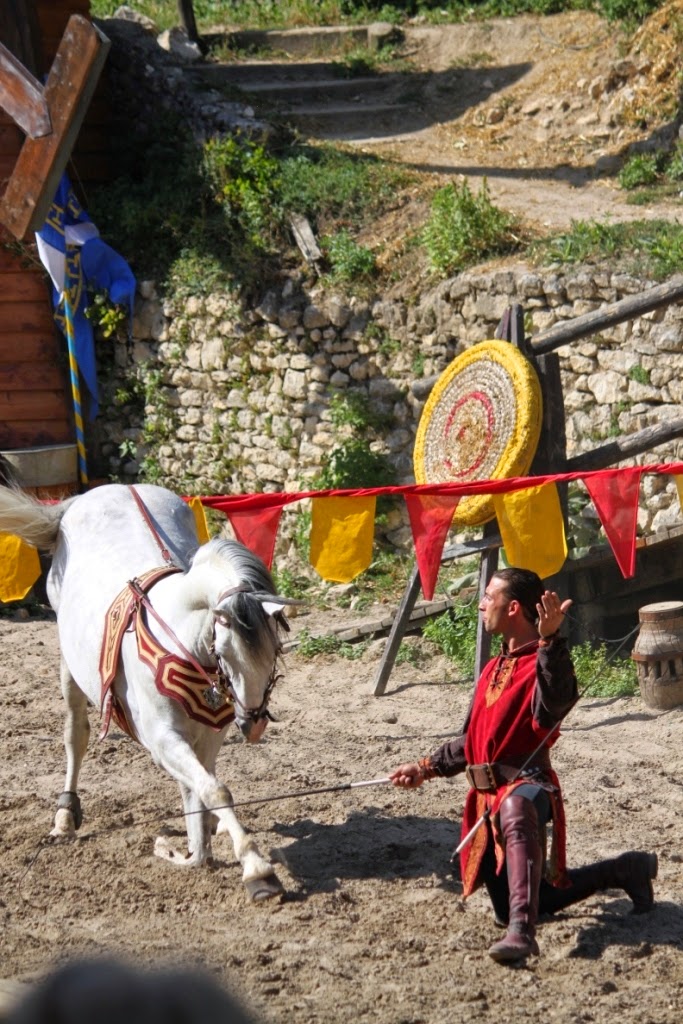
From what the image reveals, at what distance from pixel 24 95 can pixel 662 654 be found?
6304mm

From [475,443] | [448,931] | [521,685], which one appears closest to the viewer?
[521,685]

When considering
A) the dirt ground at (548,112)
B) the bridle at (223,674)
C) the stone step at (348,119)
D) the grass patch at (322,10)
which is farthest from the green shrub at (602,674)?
the grass patch at (322,10)

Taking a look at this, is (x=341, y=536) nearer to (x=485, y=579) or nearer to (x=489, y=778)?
(x=485, y=579)

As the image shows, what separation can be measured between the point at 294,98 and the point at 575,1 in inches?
155

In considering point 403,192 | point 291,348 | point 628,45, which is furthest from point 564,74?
point 291,348

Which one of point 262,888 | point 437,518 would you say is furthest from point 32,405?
point 262,888

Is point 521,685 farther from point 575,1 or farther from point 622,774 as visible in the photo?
point 575,1

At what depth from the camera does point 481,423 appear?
7.41 m

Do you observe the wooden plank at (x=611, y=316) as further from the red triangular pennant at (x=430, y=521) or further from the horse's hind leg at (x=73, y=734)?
the horse's hind leg at (x=73, y=734)

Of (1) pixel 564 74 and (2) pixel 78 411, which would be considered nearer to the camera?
(2) pixel 78 411

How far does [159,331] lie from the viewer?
12.2 m

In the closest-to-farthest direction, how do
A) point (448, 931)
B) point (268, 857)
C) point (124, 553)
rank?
point (448, 931), point (268, 857), point (124, 553)

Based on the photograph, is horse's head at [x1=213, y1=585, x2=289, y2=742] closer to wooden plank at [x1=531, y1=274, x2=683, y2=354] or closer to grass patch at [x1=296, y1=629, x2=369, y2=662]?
wooden plank at [x1=531, y1=274, x2=683, y2=354]

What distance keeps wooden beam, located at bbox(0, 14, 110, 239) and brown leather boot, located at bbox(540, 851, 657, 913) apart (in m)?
6.97
